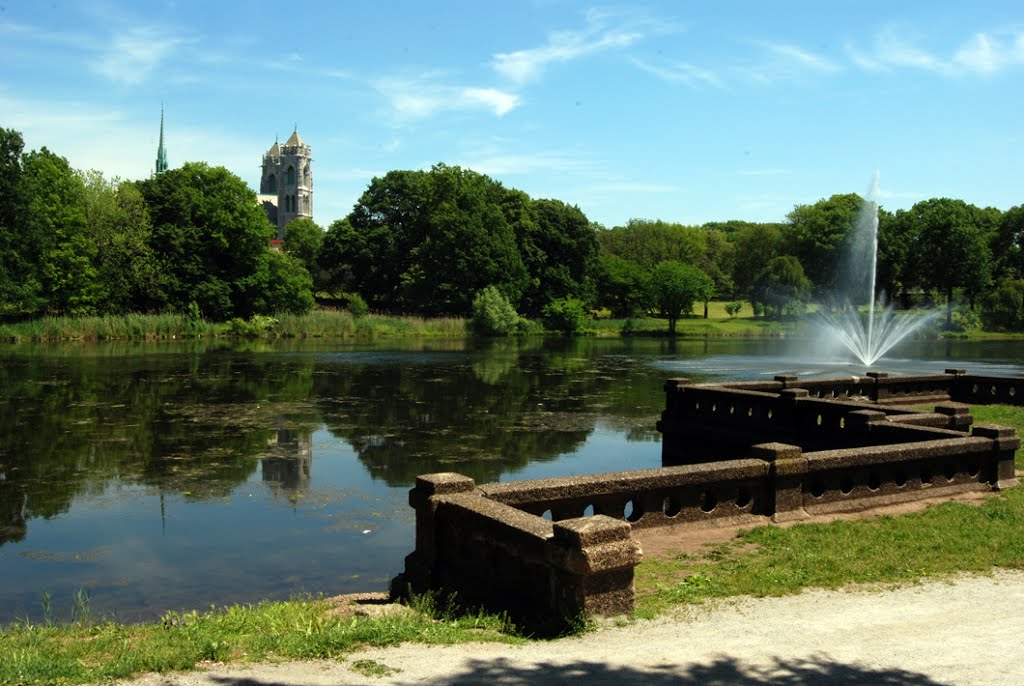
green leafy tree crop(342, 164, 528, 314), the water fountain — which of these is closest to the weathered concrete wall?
the water fountain

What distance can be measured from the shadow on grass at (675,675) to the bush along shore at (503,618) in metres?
0.67

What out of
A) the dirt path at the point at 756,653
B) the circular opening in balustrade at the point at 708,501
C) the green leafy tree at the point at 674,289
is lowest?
the dirt path at the point at 756,653

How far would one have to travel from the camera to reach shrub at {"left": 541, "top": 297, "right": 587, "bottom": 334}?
84438 millimetres

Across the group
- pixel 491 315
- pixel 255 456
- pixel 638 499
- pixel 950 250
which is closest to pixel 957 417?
pixel 638 499

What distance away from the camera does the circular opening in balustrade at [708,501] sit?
1005 centimetres

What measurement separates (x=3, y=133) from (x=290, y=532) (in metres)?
54.2

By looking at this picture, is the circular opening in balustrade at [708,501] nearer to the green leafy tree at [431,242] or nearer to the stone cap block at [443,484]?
the stone cap block at [443,484]

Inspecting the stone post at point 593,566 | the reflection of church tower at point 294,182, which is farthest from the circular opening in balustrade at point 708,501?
the reflection of church tower at point 294,182

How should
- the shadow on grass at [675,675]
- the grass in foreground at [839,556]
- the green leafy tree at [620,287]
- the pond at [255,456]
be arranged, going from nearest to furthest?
the shadow on grass at [675,675]
the grass in foreground at [839,556]
the pond at [255,456]
the green leafy tree at [620,287]

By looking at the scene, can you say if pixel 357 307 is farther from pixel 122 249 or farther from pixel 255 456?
pixel 255 456

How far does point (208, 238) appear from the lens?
72250 millimetres

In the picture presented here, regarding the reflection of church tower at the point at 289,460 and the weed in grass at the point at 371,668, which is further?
the reflection of church tower at the point at 289,460

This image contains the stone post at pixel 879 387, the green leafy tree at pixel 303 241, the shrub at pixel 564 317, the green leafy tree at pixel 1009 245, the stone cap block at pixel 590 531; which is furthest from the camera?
the green leafy tree at pixel 303 241

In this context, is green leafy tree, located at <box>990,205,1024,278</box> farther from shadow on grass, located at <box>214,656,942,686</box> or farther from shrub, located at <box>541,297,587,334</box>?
shadow on grass, located at <box>214,656,942,686</box>
